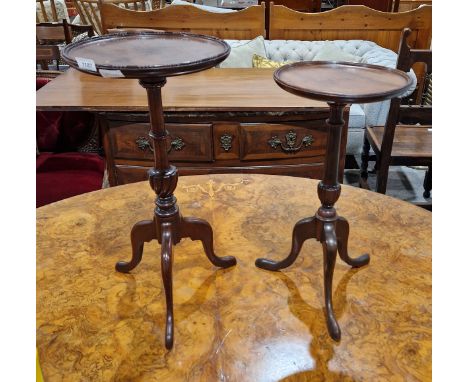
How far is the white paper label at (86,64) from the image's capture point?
76cm

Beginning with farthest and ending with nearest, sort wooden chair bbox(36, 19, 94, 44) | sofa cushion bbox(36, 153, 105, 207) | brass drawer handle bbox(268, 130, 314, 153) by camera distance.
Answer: wooden chair bbox(36, 19, 94, 44) < brass drawer handle bbox(268, 130, 314, 153) < sofa cushion bbox(36, 153, 105, 207)

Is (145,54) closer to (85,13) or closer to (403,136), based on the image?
(403,136)

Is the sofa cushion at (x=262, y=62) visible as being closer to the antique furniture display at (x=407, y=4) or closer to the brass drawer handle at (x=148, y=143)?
the brass drawer handle at (x=148, y=143)

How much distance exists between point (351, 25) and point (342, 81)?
2.78 meters

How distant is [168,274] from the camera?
903mm

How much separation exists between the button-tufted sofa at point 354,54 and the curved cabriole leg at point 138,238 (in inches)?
83.9

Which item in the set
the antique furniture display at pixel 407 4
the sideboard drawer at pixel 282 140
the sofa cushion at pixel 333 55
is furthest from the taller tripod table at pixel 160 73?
the antique furniture display at pixel 407 4

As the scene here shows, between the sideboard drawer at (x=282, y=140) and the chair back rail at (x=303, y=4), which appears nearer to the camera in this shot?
the sideboard drawer at (x=282, y=140)

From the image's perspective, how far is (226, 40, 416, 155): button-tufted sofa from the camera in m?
2.84

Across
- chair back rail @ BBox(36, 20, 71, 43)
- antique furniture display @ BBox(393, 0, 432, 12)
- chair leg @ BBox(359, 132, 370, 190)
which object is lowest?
chair leg @ BBox(359, 132, 370, 190)

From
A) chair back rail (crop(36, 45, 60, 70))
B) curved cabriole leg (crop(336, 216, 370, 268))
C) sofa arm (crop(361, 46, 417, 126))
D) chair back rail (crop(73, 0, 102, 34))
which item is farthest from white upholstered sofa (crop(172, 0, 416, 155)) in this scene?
curved cabriole leg (crop(336, 216, 370, 268))

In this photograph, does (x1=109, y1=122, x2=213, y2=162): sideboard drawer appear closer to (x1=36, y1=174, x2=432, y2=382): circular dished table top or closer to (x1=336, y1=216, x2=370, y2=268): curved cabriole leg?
(x1=36, y1=174, x2=432, y2=382): circular dished table top

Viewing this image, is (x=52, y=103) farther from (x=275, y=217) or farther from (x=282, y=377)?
(x=282, y=377)

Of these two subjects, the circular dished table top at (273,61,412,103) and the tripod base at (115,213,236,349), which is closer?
the circular dished table top at (273,61,412,103)
